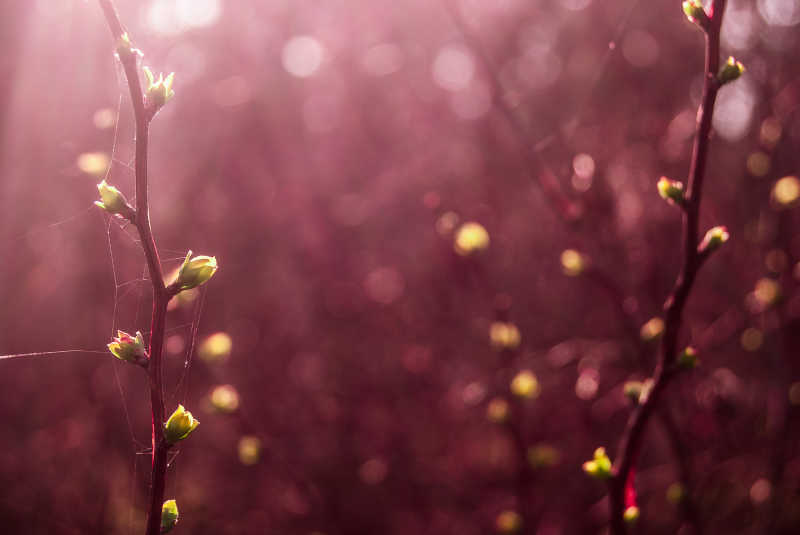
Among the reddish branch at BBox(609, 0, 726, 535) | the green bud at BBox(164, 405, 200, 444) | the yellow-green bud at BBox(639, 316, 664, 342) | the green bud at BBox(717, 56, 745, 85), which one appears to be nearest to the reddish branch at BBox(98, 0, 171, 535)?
the green bud at BBox(164, 405, 200, 444)

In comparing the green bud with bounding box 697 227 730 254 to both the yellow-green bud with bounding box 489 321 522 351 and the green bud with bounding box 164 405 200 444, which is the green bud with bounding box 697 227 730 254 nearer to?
the yellow-green bud with bounding box 489 321 522 351

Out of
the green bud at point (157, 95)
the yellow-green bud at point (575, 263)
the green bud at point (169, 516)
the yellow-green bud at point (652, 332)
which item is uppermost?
the green bud at point (157, 95)

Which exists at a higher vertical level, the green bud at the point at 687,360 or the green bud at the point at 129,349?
the green bud at the point at 129,349

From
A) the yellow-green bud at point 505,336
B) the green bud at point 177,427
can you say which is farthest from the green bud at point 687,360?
the green bud at point 177,427

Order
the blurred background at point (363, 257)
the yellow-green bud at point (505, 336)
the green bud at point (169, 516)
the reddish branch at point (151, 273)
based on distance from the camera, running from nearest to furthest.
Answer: the reddish branch at point (151, 273), the green bud at point (169, 516), the yellow-green bud at point (505, 336), the blurred background at point (363, 257)

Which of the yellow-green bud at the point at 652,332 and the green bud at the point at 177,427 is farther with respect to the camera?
the yellow-green bud at the point at 652,332

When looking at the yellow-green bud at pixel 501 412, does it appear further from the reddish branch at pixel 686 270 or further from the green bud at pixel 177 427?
the green bud at pixel 177 427

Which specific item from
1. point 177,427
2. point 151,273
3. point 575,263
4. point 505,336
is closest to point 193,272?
point 151,273

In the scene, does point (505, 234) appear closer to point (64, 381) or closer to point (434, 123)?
point (434, 123)
